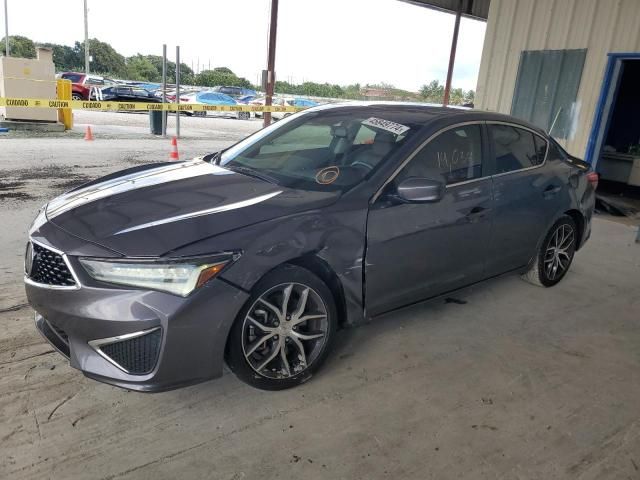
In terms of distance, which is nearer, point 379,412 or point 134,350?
point 134,350

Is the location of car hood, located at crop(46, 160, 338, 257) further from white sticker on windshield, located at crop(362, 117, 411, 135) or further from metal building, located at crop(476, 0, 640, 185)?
metal building, located at crop(476, 0, 640, 185)

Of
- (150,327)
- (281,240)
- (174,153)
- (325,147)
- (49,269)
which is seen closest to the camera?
(150,327)

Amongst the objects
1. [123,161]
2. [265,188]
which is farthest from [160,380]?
[123,161]

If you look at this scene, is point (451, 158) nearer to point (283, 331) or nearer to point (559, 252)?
point (283, 331)

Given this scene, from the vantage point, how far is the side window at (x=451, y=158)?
10.5 feet

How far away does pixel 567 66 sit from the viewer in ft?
29.8

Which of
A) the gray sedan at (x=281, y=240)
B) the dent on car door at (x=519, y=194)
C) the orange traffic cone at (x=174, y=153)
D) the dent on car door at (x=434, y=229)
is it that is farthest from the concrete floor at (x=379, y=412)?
the orange traffic cone at (x=174, y=153)

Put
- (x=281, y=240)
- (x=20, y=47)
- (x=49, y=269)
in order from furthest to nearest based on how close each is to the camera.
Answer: (x=20, y=47), (x=281, y=240), (x=49, y=269)

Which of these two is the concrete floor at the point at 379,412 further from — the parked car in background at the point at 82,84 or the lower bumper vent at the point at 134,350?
the parked car in background at the point at 82,84

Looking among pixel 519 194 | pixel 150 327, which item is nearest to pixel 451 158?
pixel 519 194

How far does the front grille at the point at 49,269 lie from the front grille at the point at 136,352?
1.17 ft

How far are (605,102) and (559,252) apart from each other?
5.44 metres

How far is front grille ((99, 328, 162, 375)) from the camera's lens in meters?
2.30

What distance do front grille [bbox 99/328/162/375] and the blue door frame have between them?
28.7ft
